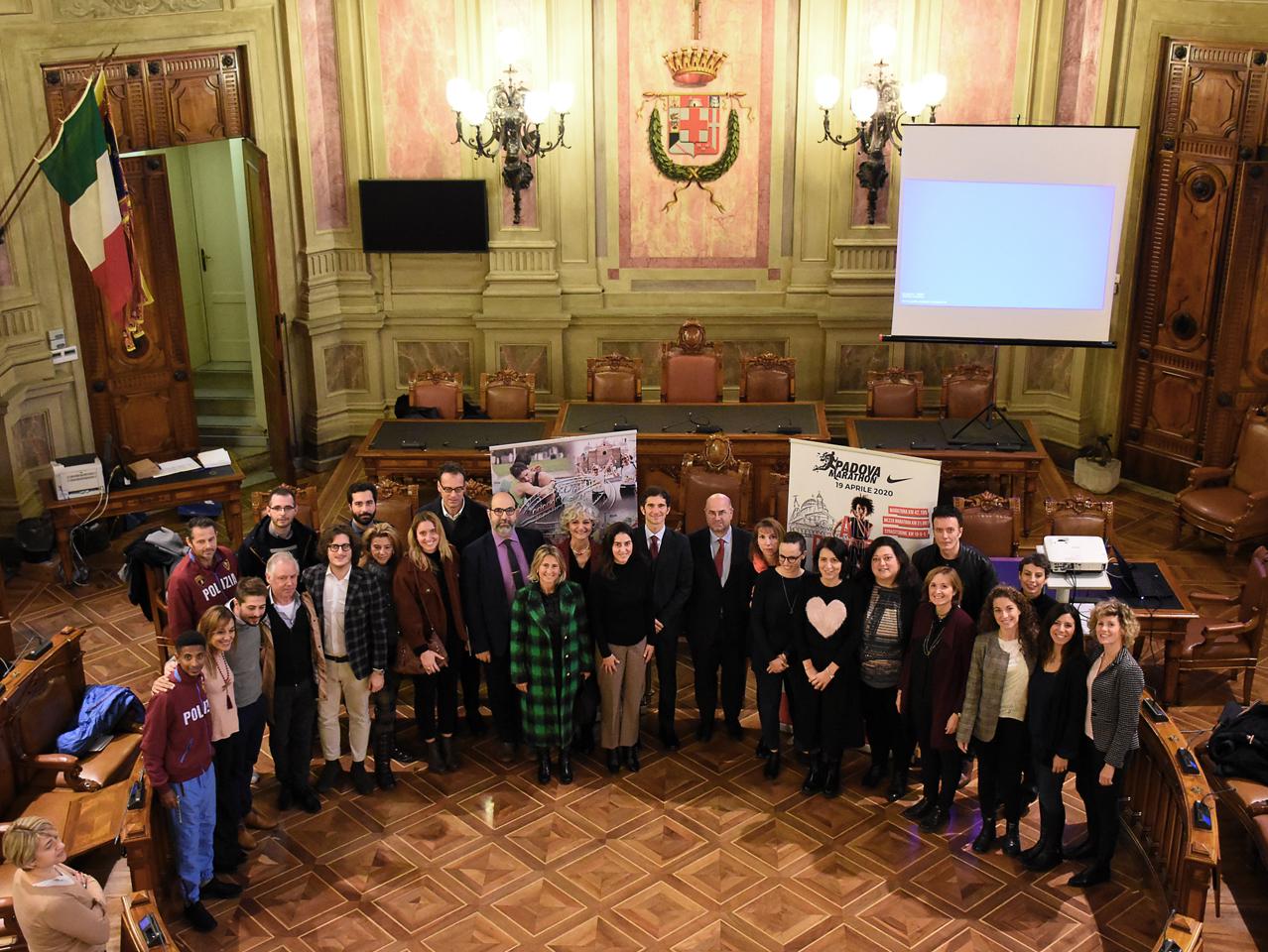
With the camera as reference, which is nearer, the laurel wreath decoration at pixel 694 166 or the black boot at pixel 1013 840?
the black boot at pixel 1013 840

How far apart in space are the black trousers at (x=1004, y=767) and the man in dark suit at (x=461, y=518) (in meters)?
2.57

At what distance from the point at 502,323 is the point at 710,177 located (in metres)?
2.02

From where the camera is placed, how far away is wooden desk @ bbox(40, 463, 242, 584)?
9.04 m

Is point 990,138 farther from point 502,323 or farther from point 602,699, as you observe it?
point 602,699

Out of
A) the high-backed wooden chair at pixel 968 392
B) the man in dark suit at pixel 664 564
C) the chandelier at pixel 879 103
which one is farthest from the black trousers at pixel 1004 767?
the chandelier at pixel 879 103

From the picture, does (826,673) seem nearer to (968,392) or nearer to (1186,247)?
(968,392)

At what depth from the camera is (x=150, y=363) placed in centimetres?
1054

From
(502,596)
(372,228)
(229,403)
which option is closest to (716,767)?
(502,596)

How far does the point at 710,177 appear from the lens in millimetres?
10938

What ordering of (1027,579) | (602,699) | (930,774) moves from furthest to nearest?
(602,699), (930,774), (1027,579)

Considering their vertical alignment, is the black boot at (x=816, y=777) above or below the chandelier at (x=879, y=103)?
below

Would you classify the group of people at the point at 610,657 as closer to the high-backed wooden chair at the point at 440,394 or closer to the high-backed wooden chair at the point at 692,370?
the high-backed wooden chair at the point at 440,394

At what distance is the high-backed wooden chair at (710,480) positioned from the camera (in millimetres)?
8344

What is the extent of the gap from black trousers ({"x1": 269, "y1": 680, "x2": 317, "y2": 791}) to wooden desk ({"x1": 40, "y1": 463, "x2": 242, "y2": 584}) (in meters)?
2.96
